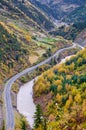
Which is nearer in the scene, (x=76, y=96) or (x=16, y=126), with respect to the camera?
(x=16, y=126)

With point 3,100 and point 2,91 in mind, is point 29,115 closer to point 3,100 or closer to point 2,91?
point 3,100

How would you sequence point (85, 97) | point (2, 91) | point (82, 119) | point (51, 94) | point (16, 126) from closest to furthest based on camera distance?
point (82, 119) < point (16, 126) < point (85, 97) < point (51, 94) < point (2, 91)

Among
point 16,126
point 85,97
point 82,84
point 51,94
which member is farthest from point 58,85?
point 16,126

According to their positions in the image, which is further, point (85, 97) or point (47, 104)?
point (47, 104)

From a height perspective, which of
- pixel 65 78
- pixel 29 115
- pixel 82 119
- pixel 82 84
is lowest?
pixel 82 119

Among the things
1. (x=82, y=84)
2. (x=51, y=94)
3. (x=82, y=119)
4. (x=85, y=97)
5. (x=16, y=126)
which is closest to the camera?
(x=82, y=119)

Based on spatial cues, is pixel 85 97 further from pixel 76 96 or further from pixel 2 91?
pixel 2 91

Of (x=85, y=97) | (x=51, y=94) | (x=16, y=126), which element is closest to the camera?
(x=16, y=126)

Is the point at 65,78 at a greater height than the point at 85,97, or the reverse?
the point at 65,78

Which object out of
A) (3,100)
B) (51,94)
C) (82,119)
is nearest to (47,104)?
(51,94)
